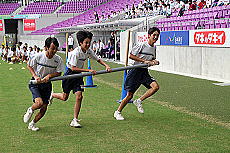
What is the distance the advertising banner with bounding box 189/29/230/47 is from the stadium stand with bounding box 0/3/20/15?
48874mm

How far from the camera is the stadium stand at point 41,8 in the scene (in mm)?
59719

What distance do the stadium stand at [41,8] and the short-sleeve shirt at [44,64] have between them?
54.8 metres

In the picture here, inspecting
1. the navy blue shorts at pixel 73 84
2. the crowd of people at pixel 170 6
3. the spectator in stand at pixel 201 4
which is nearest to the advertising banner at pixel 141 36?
the crowd of people at pixel 170 6

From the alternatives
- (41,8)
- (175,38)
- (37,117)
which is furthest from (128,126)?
(41,8)

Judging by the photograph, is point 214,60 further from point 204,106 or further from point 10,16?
point 10,16

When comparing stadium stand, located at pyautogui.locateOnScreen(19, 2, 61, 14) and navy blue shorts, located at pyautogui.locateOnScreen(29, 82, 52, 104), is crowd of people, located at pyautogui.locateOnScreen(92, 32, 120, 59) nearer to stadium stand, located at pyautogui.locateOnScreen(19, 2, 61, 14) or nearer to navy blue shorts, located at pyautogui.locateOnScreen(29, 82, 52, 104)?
navy blue shorts, located at pyautogui.locateOnScreen(29, 82, 52, 104)

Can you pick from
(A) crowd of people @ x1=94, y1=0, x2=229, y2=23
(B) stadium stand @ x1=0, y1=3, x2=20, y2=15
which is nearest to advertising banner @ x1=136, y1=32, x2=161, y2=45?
(A) crowd of people @ x1=94, y1=0, x2=229, y2=23

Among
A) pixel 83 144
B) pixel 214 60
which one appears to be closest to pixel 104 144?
pixel 83 144

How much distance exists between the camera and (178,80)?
14586 mm

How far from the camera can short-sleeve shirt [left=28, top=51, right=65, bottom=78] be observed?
653 centimetres

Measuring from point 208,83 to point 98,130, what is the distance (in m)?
7.40

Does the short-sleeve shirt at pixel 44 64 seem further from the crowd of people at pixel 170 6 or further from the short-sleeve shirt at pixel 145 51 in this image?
the crowd of people at pixel 170 6

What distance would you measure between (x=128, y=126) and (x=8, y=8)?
191ft

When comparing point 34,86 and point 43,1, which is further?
point 43,1
